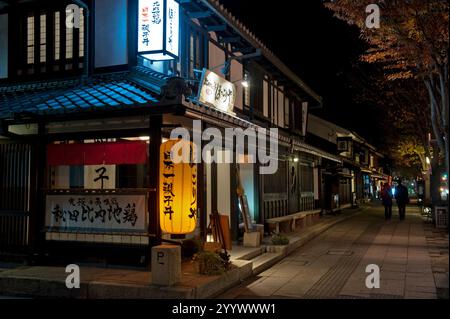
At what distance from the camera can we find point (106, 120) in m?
10.9

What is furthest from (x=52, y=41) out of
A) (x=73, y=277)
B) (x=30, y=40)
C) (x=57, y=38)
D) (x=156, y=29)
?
(x=73, y=277)

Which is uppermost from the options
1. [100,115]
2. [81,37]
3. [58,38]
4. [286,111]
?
[58,38]

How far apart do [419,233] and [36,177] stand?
17893 mm

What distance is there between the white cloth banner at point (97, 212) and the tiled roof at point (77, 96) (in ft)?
7.66

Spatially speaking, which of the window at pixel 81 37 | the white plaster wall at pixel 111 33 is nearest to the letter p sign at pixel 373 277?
the white plaster wall at pixel 111 33

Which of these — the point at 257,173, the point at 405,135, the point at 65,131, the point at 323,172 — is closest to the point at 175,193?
the point at 65,131

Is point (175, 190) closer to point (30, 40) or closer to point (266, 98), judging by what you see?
point (30, 40)

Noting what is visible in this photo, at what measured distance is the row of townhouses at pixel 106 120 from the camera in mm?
10211

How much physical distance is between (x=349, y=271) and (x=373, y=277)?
3.39 ft

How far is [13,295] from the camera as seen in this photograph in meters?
9.46

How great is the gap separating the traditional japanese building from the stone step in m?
1.94

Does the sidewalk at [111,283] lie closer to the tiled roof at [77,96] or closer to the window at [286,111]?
the tiled roof at [77,96]

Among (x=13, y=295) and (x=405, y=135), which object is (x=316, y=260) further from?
(x=405, y=135)

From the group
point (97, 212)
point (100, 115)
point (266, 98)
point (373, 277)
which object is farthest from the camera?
point (266, 98)
